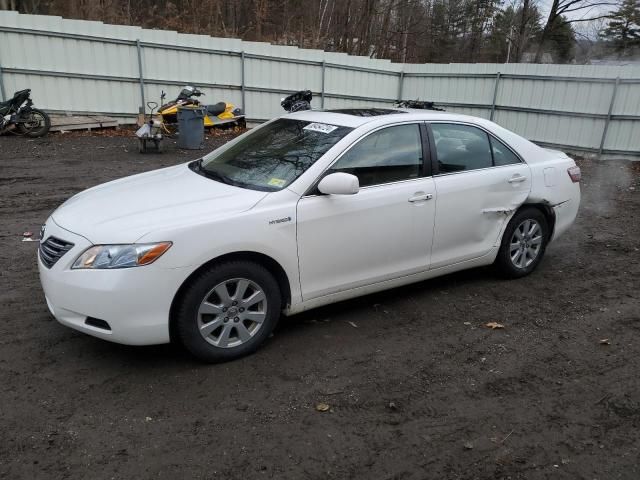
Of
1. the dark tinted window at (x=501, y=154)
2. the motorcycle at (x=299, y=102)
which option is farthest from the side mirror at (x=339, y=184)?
the motorcycle at (x=299, y=102)

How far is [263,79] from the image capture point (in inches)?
583

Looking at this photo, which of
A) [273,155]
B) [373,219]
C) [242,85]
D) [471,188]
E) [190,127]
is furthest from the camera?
[242,85]

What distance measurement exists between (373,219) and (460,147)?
125cm

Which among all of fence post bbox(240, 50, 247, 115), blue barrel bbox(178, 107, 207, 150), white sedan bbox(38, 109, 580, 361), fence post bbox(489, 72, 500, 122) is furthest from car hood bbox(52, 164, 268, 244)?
fence post bbox(489, 72, 500, 122)

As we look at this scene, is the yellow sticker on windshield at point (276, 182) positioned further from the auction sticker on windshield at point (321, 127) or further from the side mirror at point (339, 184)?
the auction sticker on windshield at point (321, 127)

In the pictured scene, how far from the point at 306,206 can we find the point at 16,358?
2.17 m

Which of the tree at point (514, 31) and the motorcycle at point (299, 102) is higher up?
the tree at point (514, 31)

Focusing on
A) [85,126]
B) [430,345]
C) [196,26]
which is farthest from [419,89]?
[430,345]

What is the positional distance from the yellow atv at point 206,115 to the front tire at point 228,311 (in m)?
9.65

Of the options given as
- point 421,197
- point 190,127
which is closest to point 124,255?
point 421,197

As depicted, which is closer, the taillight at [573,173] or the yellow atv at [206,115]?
the taillight at [573,173]

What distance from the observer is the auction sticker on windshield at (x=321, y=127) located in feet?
Answer: 13.4

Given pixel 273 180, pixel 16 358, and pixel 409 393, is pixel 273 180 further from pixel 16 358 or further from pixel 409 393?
A: pixel 16 358

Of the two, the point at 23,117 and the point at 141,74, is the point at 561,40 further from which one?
the point at 23,117
